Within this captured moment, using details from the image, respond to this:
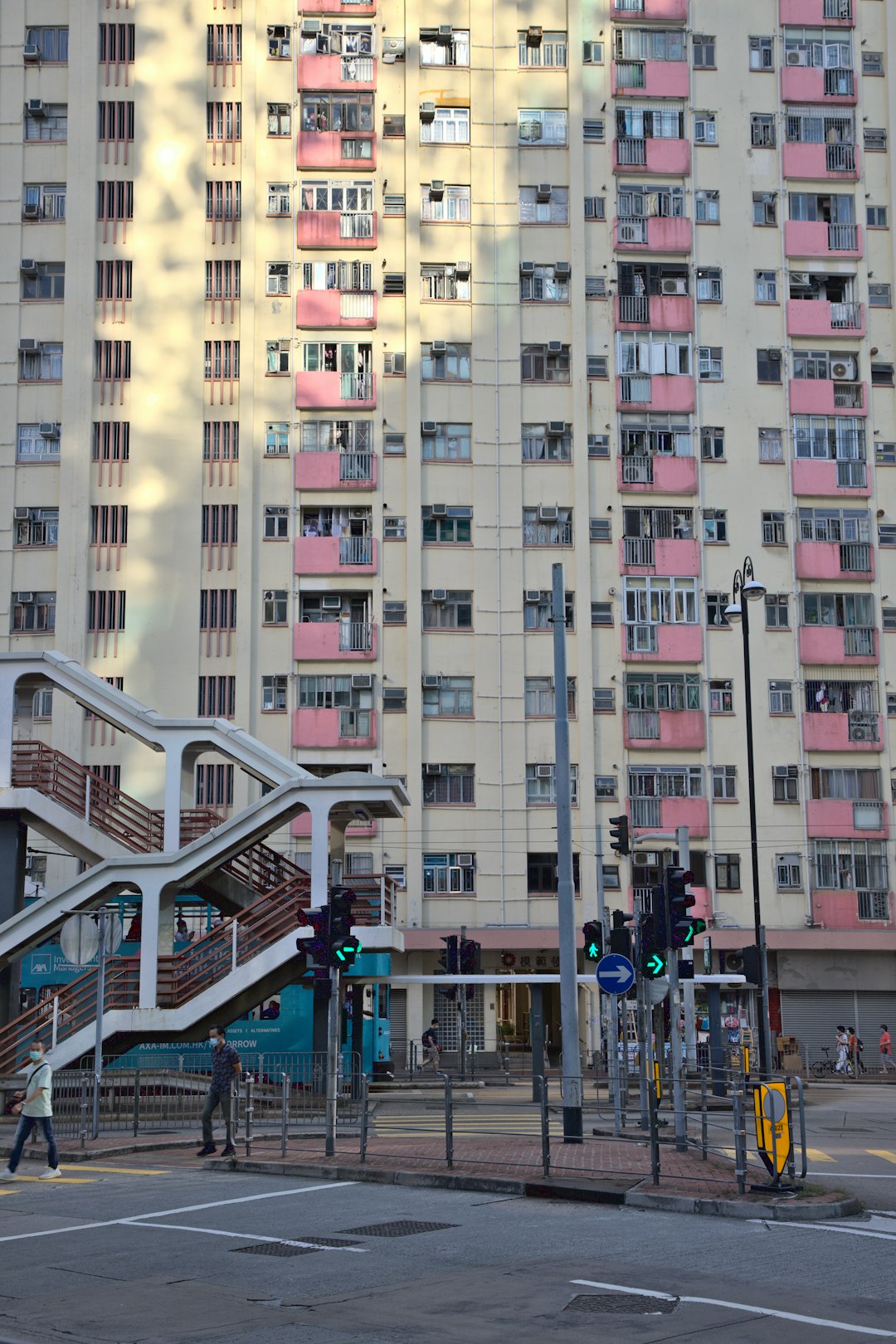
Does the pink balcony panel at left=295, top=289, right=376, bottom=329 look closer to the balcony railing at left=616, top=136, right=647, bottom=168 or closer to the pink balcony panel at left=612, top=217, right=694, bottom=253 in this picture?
the pink balcony panel at left=612, top=217, right=694, bottom=253

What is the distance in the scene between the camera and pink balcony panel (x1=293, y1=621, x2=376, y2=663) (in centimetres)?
4938

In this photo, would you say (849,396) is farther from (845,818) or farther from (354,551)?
(354,551)

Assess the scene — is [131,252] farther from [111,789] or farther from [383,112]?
[111,789]

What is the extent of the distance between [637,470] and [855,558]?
7561mm

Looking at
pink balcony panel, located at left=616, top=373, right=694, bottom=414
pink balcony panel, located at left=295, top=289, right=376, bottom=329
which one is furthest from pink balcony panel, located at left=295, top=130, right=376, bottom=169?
pink balcony panel, located at left=616, top=373, right=694, bottom=414

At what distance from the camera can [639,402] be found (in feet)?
169

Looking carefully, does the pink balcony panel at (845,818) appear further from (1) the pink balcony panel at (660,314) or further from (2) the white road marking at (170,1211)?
(2) the white road marking at (170,1211)

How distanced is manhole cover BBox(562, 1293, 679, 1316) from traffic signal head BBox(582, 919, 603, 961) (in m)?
14.4

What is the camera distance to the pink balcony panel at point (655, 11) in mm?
53531

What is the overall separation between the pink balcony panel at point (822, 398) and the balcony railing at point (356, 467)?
13974 mm

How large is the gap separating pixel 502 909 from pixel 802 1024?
9.79 metres

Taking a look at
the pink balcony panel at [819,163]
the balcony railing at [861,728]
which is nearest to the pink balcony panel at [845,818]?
the balcony railing at [861,728]

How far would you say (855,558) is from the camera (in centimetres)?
5116

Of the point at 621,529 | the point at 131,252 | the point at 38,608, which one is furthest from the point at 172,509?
the point at 621,529
